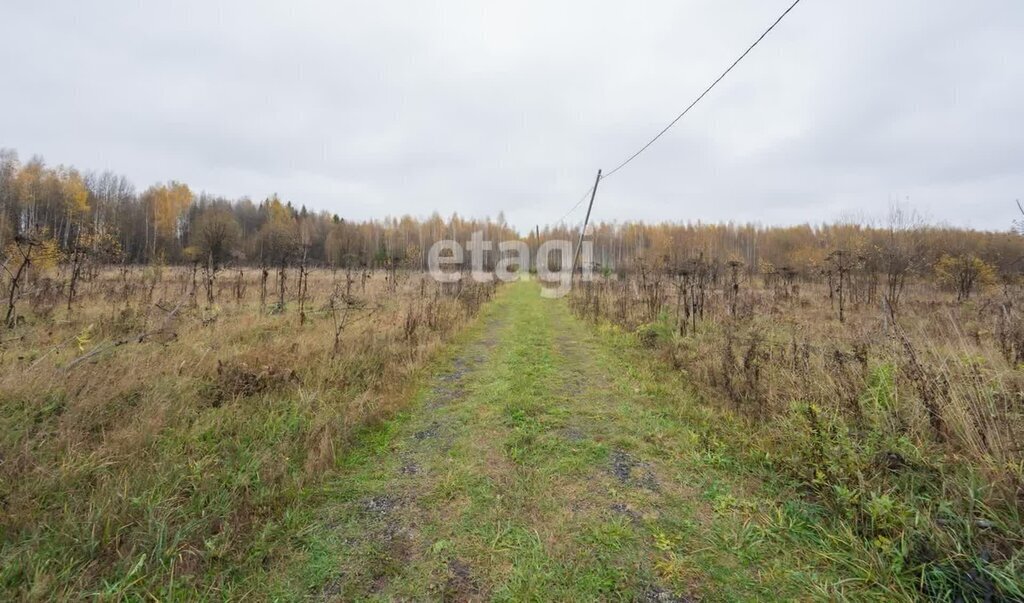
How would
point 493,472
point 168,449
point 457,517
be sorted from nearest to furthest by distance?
point 457,517 < point 168,449 < point 493,472

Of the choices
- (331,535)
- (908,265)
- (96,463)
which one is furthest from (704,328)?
(908,265)

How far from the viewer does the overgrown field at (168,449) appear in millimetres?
2074

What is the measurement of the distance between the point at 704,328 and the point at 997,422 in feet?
19.2

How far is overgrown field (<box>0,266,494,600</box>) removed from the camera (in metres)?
2.07

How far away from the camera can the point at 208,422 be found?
3.52 metres

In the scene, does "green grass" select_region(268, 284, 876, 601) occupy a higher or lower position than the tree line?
lower

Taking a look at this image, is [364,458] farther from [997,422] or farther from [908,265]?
[908,265]

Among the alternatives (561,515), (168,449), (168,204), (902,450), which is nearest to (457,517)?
(561,515)

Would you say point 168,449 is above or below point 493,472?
above

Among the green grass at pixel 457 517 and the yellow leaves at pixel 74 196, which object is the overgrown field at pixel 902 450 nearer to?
the green grass at pixel 457 517

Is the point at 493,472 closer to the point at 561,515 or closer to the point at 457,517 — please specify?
the point at 457,517

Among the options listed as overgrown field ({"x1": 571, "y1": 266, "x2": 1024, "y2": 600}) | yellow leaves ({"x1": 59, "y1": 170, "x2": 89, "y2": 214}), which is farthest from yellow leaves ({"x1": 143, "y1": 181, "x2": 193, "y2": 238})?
overgrown field ({"x1": 571, "y1": 266, "x2": 1024, "y2": 600})

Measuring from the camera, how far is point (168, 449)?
3064mm

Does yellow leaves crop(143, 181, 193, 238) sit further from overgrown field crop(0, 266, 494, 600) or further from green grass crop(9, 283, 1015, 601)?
green grass crop(9, 283, 1015, 601)
